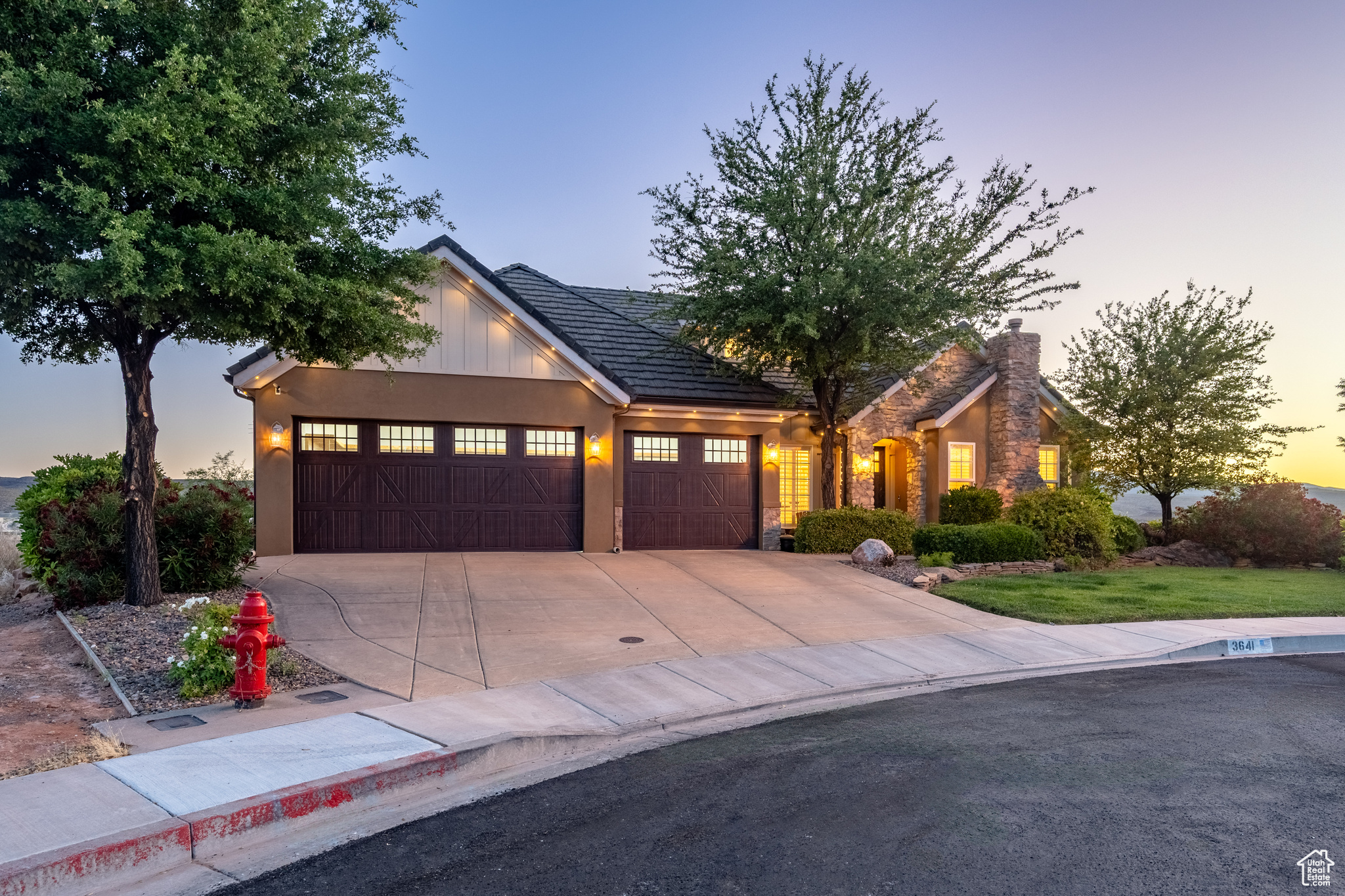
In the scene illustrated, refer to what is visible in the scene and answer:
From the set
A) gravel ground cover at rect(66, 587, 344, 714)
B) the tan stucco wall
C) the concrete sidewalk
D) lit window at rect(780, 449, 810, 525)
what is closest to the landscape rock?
lit window at rect(780, 449, 810, 525)

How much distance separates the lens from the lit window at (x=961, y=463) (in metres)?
20.7

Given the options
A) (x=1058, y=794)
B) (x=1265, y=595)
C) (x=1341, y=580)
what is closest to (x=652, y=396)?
(x=1265, y=595)

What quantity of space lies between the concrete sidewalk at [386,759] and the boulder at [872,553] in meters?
5.54

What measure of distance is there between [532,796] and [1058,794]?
3248mm

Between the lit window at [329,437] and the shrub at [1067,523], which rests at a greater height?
the lit window at [329,437]

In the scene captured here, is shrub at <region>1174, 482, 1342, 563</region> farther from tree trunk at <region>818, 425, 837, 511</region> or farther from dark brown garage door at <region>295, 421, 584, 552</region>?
dark brown garage door at <region>295, 421, 584, 552</region>

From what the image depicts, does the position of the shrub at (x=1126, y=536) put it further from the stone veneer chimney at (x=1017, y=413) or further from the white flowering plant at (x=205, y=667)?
the white flowering plant at (x=205, y=667)

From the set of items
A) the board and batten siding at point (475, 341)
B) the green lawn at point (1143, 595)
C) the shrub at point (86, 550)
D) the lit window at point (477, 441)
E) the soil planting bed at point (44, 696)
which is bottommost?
the green lawn at point (1143, 595)

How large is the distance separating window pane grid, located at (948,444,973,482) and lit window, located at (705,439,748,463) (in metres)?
5.80

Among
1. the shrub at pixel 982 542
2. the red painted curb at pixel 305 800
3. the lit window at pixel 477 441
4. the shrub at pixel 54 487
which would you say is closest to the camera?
the red painted curb at pixel 305 800

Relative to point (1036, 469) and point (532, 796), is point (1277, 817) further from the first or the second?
point (1036, 469)

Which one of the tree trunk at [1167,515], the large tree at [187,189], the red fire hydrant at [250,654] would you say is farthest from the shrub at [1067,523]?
the red fire hydrant at [250,654]

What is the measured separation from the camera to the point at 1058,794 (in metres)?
5.04

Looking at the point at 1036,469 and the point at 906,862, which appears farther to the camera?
the point at 1036,469
